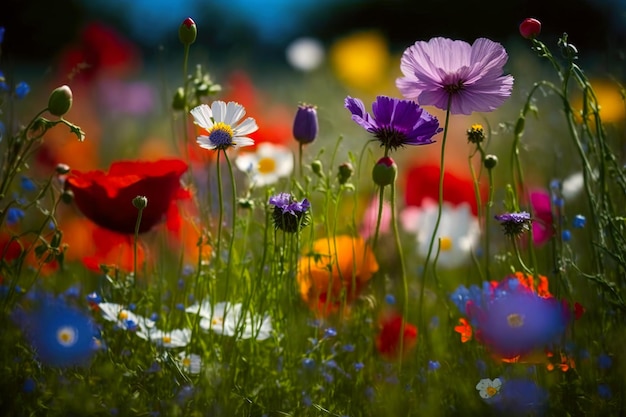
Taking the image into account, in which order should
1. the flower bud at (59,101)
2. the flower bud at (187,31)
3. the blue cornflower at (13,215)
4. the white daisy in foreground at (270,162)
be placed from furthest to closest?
the white daisy in foreground at (270,162), the blue cornflower at (13,215), the flower bud at (187,31), the flower bud at (59,101)

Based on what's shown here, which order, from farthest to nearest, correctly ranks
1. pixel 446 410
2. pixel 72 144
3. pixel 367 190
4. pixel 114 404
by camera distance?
pixel 72 144 → pixel 367 190 → pixel 446 410 → pixel 114 404

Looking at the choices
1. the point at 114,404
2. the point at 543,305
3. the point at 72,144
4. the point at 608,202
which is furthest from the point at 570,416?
the point at 72,144

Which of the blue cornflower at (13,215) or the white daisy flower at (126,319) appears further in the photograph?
the blue cornflower at (13,215)

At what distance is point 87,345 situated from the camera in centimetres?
132

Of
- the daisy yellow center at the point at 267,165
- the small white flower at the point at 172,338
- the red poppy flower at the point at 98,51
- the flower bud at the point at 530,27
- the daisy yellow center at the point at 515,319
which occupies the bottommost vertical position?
the small white flower at the point at 172,338

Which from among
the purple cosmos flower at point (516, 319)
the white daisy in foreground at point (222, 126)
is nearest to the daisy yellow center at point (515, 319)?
the purple cosmos flower at point (516, 319)

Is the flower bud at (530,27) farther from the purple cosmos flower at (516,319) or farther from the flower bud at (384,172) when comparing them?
the purple cosmos flower at (516,319)

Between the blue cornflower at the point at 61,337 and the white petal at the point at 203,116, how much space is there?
0.38 metres

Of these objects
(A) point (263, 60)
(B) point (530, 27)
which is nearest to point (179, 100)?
(B) point (530, 27)

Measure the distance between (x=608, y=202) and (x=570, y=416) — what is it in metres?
0.40

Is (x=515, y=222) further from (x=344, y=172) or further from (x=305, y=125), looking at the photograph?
(x=305, y=125)

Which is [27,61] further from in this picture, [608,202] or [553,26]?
[608,202]

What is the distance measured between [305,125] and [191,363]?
1.58 feet

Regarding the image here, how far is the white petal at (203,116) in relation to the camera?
4.16 feet
